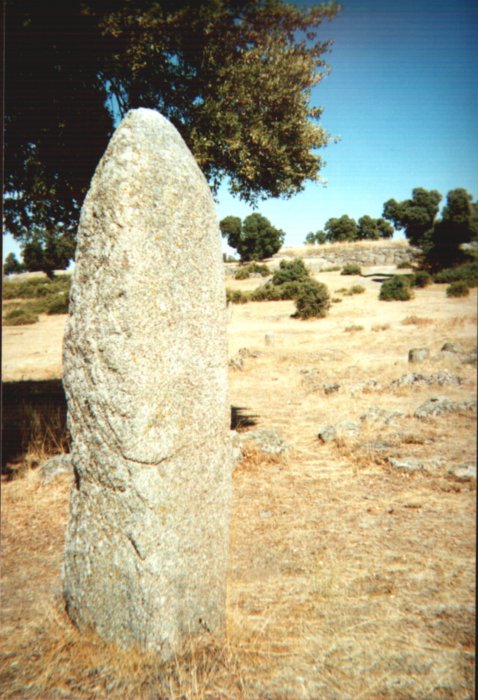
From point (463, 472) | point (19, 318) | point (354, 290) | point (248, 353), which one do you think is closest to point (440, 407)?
point (463, 472)

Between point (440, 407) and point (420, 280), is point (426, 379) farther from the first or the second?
point (420, 280)

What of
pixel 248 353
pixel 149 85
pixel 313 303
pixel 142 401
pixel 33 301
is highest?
pixel 149 85

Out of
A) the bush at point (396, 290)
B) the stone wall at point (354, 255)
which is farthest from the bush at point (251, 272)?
the bush at point (396, 290)

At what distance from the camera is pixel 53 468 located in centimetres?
642

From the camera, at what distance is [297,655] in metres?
2.91

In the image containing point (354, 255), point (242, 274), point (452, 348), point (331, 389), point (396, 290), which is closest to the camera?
point (331, 389)

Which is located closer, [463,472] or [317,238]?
[463,472]

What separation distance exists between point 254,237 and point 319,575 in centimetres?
5500

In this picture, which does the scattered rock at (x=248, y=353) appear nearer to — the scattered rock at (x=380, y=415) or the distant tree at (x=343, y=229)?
the scattered rock at (x=380, y=415)

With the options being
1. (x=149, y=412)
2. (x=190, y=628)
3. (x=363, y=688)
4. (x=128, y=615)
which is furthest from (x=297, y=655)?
(x=149, y=412)

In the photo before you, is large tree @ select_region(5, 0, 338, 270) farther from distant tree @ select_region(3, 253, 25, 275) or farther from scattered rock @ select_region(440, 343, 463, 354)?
distant tree @ select_region(3, 253, 25, 275)

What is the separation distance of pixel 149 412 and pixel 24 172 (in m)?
5.65

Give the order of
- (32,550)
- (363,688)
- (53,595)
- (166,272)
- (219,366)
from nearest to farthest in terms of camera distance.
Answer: (363,688)
(166,272)
(219,366)
(53,595)
(32,550)

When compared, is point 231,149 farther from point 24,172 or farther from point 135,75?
point 24,172
